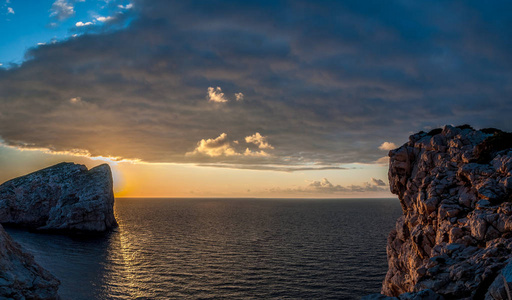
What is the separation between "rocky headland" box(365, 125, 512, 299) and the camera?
18484mm

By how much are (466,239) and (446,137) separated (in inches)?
559

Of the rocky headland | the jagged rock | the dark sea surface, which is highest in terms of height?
the rocky headland

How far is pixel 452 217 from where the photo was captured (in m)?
27.5

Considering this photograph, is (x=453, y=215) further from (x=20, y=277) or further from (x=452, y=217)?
(x=20, y=277)

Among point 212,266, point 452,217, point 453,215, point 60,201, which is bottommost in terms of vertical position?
point 212,266

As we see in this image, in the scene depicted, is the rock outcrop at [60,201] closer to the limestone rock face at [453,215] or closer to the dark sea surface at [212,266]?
the dark sea surface at [212,266]

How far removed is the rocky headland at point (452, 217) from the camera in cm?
1848

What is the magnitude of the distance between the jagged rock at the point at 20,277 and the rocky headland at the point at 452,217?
33754mm

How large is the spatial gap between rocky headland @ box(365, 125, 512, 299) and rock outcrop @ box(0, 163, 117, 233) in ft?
327

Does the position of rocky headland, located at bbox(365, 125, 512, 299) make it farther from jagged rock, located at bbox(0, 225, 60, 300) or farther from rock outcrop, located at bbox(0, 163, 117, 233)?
rock outcrop, located at bbox(0, 163, 117, 233)

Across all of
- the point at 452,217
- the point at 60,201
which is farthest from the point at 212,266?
the point at 60,201

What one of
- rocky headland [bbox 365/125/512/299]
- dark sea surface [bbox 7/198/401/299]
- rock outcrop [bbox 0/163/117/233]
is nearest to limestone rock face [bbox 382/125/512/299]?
rocky headland [bbox 365/125/512/299]

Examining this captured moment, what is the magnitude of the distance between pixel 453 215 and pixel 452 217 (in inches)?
9.5

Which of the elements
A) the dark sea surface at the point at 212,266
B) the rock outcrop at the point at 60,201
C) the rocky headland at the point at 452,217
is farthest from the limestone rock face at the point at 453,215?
the rock outcrop at the point at 60,201
